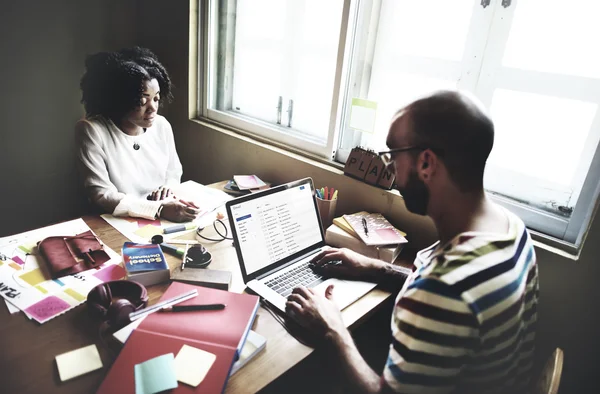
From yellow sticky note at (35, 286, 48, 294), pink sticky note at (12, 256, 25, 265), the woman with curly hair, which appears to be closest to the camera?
yellow sticky note at (35, 286, 48, 294)

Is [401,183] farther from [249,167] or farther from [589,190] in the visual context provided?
[249,167]

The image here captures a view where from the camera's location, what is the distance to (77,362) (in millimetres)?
831

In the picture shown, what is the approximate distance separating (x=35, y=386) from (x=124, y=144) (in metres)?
1.32

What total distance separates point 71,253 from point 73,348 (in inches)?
16.1

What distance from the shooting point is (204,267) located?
4.07ft

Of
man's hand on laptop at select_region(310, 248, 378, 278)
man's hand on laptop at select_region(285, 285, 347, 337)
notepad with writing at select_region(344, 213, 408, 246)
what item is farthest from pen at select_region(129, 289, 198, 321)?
notepad with writing at select_region(344, 213, 408, 246)

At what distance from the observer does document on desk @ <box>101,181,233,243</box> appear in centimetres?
143

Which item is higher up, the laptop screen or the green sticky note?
the green sticky note

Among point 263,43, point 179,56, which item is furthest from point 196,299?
point 179,56

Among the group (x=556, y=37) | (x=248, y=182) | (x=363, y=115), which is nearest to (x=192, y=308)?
(x=248, y=182)

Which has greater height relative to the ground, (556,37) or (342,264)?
(556,37)

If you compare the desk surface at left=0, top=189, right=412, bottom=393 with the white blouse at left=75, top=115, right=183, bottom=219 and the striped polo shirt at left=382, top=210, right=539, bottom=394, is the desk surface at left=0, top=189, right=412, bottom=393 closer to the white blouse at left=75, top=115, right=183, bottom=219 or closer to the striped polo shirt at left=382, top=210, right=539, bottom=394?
the striped polo shirt at left=382, top=210, right=539, bottom=394

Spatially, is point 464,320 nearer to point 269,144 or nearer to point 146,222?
point 146,222

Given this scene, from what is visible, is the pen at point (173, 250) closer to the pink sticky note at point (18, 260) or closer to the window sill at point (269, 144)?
the pink sticky note at point (18, 260)
